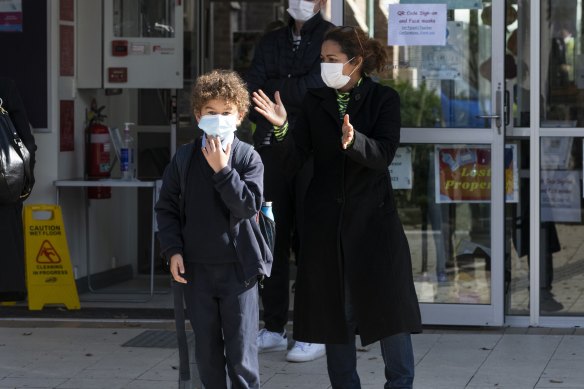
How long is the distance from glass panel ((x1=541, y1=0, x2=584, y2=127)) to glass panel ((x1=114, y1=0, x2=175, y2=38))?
2.72 metres

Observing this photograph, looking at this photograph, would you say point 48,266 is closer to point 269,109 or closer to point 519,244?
point 519,244

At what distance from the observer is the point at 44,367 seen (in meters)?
6.34

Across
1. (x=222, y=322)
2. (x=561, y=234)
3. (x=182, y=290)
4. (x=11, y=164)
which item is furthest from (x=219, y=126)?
(x=561, y=234)

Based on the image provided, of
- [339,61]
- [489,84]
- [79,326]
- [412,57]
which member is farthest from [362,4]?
[79,326]

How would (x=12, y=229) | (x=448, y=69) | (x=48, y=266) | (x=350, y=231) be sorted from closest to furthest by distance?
1. (x=350, y=231)
2. (x=448, y=69)
3. (x=12, y=229)
4. (x=48, y=266)

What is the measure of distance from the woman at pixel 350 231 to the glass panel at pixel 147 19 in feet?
11.3

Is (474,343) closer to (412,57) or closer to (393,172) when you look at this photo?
(393,172)

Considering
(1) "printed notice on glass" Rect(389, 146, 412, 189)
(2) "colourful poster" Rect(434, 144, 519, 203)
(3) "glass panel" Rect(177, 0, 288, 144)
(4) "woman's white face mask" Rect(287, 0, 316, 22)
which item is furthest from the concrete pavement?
(3) "glass panel" Rect(177, 0, 288, 144)

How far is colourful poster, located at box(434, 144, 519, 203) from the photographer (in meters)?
7.02

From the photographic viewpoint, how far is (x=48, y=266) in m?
7.82

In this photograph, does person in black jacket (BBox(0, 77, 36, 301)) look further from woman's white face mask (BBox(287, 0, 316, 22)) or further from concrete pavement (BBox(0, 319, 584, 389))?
woman's white face mask (BBox(287, 0, 316, 22))

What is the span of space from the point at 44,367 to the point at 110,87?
2.58 metres

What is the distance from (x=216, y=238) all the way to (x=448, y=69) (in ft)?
8.97

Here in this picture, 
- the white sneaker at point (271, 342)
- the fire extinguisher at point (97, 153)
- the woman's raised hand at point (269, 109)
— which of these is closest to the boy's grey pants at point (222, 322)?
the woman's raised hand at point (269, 109)
